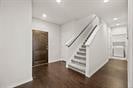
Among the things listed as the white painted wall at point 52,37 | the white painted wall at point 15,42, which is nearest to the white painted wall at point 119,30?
the white painted wall at point 52,37

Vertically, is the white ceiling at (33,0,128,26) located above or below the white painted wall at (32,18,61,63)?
above

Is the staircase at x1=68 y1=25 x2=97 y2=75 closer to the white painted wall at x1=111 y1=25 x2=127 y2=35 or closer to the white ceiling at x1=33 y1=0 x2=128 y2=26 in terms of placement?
the white ceiling at x1=33 y1=0 x2=128 y2=26

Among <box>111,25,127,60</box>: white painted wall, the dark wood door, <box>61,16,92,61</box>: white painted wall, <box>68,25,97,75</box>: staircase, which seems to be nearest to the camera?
<box>68,25,97,75</box>: staircase

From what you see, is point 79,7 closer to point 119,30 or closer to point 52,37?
point 52,37

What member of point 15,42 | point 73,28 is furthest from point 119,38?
point 15,42

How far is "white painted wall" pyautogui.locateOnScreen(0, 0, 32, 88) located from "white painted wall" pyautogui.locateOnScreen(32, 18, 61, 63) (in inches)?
85.1

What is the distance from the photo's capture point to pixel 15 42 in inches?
83.2

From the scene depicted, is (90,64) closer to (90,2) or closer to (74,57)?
(74,57)

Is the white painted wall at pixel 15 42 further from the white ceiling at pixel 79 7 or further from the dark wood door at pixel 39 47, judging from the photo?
the dark wood door at pixel 39 47

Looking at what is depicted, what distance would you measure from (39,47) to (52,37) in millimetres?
1194

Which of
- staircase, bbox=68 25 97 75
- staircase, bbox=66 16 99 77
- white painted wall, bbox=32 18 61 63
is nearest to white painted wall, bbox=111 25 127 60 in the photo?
staircase, bbox=66 16 99 77

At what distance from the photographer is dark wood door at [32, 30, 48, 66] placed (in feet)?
13.9

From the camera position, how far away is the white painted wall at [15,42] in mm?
1895

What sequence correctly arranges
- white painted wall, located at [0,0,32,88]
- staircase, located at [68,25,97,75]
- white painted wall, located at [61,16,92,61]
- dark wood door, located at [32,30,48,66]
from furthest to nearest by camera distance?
white painted wall, located at [61,16,92,61] < dark wood door, located at [32,30,48,66] < staircase, located at [68,25,97,75] < white painted wall, located at [0,0,32,88]
